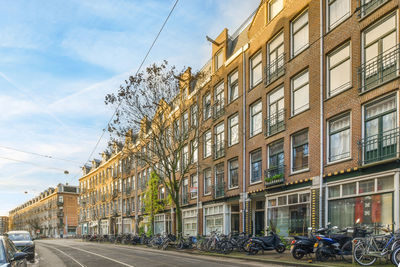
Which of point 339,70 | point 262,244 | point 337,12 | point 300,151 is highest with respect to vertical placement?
point 337,12

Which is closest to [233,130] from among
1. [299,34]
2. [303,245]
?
[299,34]

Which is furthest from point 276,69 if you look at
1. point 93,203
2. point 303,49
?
point 93,203

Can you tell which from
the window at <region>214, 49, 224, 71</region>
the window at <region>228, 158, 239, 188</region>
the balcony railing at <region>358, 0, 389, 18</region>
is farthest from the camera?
the window at <region>214, 49, 224, 71</region>

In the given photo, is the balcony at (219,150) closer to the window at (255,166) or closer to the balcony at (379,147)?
the window at (255,166)

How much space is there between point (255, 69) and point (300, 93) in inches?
222

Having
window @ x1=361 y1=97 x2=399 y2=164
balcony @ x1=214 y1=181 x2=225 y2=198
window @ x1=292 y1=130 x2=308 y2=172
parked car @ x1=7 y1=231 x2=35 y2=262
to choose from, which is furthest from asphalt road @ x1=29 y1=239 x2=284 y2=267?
balcony @ x1=214 y1=181 x2=225 y2=198

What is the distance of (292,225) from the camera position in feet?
66.4

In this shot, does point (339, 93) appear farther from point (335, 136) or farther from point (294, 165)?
point (294, 165)

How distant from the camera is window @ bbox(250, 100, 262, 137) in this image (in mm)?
24453

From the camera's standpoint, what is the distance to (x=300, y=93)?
20469 mm

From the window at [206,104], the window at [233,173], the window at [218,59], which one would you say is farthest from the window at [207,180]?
the window at [218,59]

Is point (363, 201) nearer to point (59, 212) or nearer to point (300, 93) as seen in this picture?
point (300, 93)

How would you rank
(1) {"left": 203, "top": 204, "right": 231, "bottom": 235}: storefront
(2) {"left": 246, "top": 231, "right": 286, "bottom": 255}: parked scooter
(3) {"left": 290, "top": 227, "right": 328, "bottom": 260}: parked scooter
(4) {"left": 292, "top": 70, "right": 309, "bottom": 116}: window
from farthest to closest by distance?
(1) {"left": 203, "top": 204, "right": 231, "bottom": 235}: storefront < (4) {"left": 292, "top": 70, "right": 309, "bottom": 116}: window < (2) {"left": 246, "top": 231, "right": 286, "bottom": 255}: parked scooter < (3) {"left": 290, "top": 227, "right": 328, "bottom": 260}: parked scooter

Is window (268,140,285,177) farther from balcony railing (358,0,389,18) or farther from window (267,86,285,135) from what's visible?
balcony railing (358,0,389,18)
